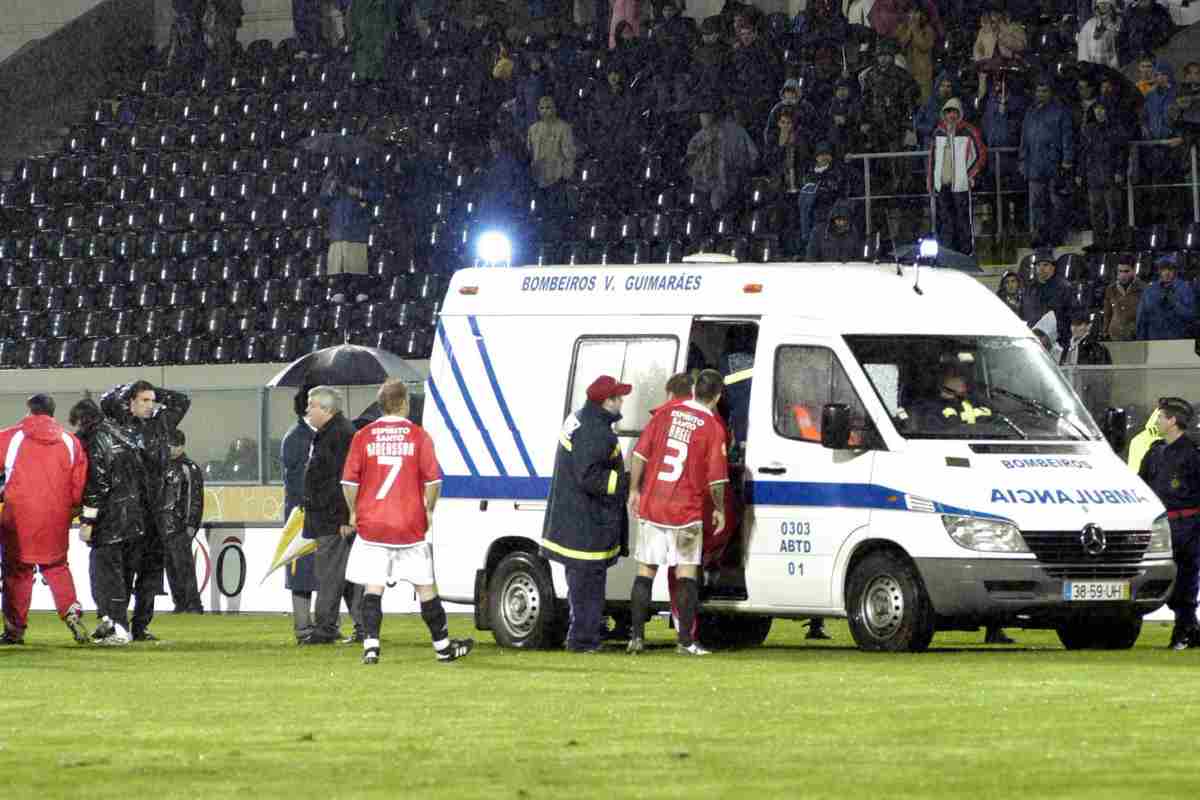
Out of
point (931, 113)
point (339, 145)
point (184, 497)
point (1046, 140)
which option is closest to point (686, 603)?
point (184, 497)

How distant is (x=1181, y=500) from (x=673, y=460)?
3670 mm

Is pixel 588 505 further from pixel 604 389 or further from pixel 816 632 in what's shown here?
pixel 816 632

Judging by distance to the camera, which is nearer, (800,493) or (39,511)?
(800,493)

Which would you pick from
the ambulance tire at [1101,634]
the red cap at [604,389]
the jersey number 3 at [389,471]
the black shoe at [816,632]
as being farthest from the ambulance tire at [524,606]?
the ambulance tire at [1101,634]

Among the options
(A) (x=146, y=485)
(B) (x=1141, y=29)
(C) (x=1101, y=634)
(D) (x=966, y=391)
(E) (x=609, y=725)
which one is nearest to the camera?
(E) (x=609, y=725)

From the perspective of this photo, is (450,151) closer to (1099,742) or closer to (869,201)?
(869,201)

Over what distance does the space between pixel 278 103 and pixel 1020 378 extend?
23.5 m

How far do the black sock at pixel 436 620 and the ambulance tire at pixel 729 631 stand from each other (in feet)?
8.12

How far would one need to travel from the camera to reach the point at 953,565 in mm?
16406

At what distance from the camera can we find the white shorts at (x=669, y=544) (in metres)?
17.0

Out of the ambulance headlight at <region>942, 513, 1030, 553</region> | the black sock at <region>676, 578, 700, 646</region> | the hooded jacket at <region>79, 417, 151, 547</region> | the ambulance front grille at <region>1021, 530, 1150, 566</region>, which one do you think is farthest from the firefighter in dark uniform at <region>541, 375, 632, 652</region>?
the hooded jacket at <region>79, 417, 151, 547</region>

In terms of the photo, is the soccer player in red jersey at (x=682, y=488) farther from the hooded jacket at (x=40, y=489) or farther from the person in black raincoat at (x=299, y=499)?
the hooded jacket at (x=40, y=489)

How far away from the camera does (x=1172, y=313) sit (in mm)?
24438

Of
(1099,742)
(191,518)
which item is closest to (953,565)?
(1099,742)
